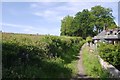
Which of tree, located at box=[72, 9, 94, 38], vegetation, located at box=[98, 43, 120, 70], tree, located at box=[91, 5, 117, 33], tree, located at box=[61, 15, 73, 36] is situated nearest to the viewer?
vegetation, located at box=[98, 43, 120, 70]

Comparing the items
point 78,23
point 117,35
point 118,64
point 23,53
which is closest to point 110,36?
point 117,35

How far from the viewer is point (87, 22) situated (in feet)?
336

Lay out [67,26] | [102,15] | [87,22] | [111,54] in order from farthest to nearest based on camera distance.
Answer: [102,15] < [87,22] < [67,26] < [111,54]

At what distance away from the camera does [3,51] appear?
12.3m

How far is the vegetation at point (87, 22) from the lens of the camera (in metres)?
97.1

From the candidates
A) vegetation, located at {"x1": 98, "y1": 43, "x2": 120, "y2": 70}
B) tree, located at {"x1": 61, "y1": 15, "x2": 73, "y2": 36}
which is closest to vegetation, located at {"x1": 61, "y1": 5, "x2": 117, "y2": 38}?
tree, located at {"x1": 61, "y1": 15, "x2": 73, "y2": 36}

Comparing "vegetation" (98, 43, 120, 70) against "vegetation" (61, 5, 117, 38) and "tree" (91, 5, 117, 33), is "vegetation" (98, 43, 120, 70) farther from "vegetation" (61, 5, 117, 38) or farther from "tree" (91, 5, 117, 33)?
"tree" (91, 5, 117, 33)

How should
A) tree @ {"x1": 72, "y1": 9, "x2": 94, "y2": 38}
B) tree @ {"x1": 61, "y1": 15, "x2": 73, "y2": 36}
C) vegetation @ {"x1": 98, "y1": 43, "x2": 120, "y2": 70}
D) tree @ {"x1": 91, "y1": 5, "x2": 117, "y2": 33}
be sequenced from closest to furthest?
vegetation @ {"x1": 98, "y1": 43, "x2": 120, "y2": 70}, tree @ {"x1": 61, "y1": 15, "x2": 73, "y2": 36}, tree @ {"x1": 72, "y1": 9, "x2": 94, "y2": 38}, tree @ {"x1": 91, "y1": 5, "x2": 117, "y2": 33}

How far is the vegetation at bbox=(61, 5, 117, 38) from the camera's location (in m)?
97.1

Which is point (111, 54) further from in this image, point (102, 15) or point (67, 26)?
point (102, 15)

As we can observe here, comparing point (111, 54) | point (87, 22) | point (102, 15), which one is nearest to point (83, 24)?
point (87, 22)

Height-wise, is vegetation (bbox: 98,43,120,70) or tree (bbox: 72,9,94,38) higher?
tree (bbox: 72,9,94,38)

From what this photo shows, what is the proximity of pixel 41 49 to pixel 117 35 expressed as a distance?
35.6 meters

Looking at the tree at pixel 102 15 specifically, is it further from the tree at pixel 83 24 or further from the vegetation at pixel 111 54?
the vegetation at pixel 111 54
